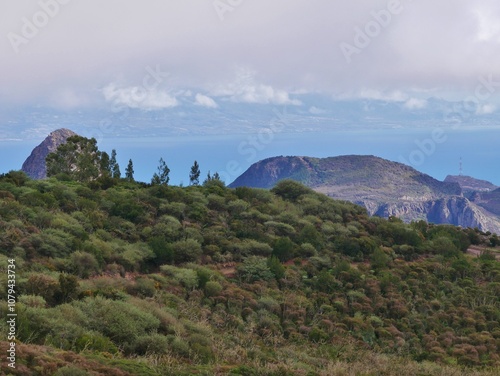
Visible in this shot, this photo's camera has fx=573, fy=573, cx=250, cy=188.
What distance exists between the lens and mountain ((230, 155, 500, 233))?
124188mm

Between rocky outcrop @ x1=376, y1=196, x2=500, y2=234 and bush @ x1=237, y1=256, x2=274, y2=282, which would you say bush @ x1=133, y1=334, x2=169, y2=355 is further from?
rocky outcrop @ x1=376, y1=196, x2=500, y2=234

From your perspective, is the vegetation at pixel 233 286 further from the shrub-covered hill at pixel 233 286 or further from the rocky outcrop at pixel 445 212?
the rocky outcrop at pixel 445 212

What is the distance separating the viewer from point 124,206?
92.2 ft

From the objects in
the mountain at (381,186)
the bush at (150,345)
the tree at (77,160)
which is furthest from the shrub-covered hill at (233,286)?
the mountain at (381,186)

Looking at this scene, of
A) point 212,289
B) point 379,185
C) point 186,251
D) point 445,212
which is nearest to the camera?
point 212,289

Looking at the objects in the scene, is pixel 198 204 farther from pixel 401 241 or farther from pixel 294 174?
pixel 294 174

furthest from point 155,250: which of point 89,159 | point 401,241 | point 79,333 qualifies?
point 89,159

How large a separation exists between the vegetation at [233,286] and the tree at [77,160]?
7.26m

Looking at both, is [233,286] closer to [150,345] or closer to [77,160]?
[150,345]

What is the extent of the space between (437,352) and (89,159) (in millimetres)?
30540

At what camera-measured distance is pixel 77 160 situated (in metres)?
43.0

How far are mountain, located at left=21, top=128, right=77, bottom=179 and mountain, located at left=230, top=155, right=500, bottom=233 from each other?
4761cm

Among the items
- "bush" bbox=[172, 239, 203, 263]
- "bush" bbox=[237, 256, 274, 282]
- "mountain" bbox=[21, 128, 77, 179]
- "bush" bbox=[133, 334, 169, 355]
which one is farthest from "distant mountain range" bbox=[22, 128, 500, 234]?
"bush" bbox=[133, 334, 169, 355]

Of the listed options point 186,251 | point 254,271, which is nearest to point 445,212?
point 254,271
